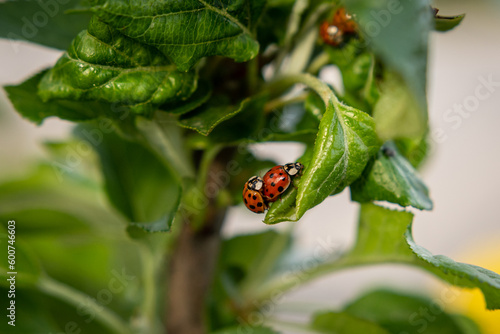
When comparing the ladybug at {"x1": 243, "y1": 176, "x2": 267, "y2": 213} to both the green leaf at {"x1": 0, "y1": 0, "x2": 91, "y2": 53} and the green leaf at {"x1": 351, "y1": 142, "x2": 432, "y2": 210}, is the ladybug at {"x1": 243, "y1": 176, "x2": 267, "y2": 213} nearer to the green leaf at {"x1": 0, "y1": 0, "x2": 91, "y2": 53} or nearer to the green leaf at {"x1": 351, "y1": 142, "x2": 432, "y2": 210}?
the green leaf at {"x1": 351, "y1": 142, "x2": 432, "y2": 210}

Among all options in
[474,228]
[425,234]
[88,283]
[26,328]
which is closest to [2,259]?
[26,328]

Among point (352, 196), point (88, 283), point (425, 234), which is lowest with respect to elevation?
point (425, 234)

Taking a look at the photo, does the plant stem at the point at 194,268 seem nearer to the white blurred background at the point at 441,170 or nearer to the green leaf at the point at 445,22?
the green leaf at the point at 445,22

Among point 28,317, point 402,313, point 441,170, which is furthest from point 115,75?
point 441,170

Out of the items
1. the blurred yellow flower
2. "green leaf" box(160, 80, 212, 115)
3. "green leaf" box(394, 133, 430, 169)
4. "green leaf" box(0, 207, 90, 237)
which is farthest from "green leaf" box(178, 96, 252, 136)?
the blurred yellow flower

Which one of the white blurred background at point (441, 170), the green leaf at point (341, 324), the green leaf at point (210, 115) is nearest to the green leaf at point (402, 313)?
the green leaf at point (341, 324)

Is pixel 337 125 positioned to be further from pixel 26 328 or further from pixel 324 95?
pixel 26 328
